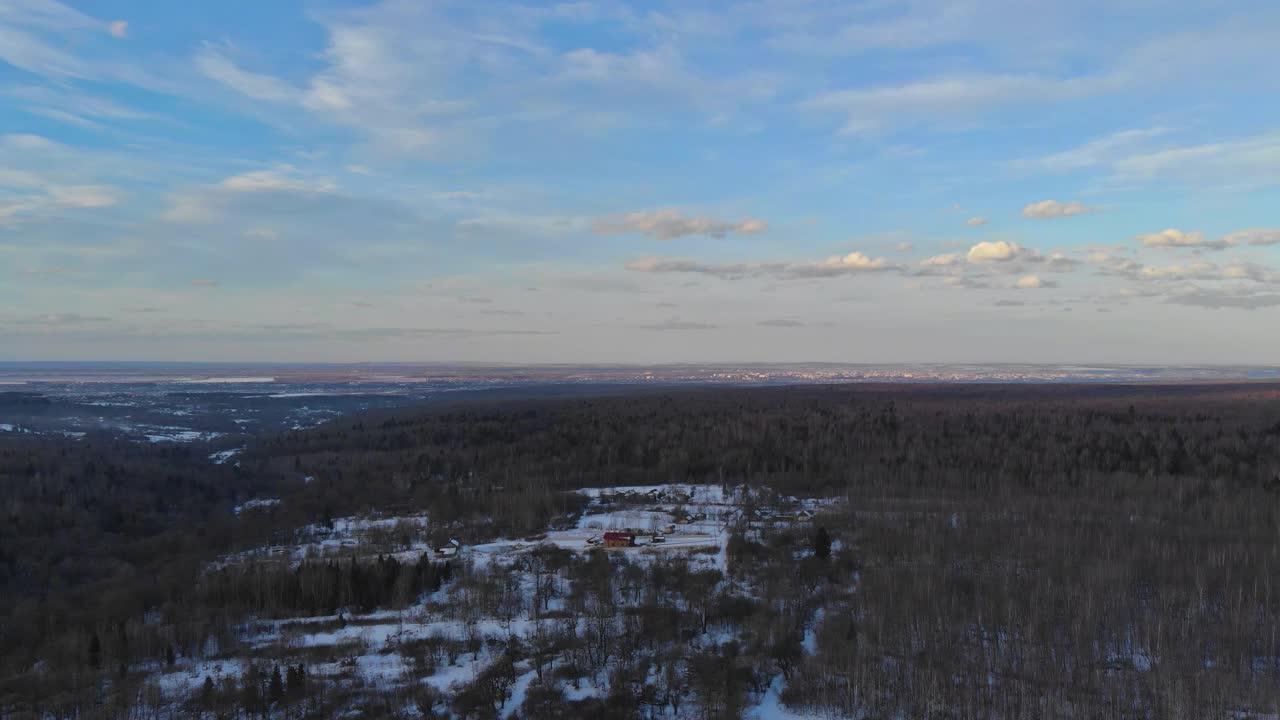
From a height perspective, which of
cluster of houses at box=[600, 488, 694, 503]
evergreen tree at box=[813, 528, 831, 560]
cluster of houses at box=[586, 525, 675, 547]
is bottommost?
cluster of houses at box=[600, 488, 694, 503]

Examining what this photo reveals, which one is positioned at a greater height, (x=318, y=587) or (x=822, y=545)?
(x=822, y=545)

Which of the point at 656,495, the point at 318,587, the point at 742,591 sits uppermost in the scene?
the point at 742,591

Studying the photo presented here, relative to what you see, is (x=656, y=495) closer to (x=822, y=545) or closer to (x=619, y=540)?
(x=619, y=540)

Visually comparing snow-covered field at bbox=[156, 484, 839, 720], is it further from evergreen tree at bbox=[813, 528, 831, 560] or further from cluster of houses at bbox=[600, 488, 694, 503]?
evergreen tree at bbox=[813, 528, 831, 560]

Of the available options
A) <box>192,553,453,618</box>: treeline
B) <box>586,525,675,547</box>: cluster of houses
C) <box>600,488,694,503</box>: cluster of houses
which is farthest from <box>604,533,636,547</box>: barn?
<box>600,488,694,503</box>: cluster of houses

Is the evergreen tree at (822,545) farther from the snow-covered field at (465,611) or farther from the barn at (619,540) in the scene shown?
the barn at (619,540)

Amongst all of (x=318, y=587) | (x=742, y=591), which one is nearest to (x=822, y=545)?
(x=742, y=591)

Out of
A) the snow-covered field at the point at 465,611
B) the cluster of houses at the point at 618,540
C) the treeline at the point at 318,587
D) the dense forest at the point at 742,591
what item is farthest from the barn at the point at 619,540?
the treeline at the point at 318,587
